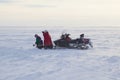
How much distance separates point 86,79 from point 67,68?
6.49 ft

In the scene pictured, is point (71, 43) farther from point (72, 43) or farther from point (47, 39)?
point (47, 39)

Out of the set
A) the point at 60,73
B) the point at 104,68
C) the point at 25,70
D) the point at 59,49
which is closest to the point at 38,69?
the point at 25,70

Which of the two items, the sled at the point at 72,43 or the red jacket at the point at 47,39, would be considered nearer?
the red jacket at the point at 47,39

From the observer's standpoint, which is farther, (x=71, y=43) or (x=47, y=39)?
(x=71, y=43)

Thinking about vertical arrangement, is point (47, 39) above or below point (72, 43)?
above

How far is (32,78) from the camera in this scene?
30.1ft

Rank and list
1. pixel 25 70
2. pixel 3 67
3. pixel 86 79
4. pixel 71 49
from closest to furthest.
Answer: pixel 86 79
pixel 25 70
pixel 3 67
pixel 71 49

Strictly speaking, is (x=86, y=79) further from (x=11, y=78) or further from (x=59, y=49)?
(x=59, y=49)

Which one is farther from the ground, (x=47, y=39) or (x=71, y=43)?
(x=47, y=39)

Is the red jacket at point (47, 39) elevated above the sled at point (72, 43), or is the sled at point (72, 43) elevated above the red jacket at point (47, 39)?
the red jacket at point (47, 39)

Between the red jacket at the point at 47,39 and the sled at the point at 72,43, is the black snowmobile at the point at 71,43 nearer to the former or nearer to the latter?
the sled at the point at 72,43

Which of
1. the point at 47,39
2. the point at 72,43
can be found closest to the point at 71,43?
the point at 72,43

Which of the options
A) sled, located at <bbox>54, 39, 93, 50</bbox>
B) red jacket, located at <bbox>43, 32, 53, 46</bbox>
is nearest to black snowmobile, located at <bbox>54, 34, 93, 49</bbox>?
sled, located at <bbox>54, 39, 93, 50</bbox>

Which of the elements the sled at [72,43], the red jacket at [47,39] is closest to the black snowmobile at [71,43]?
the sled at [72,43]
